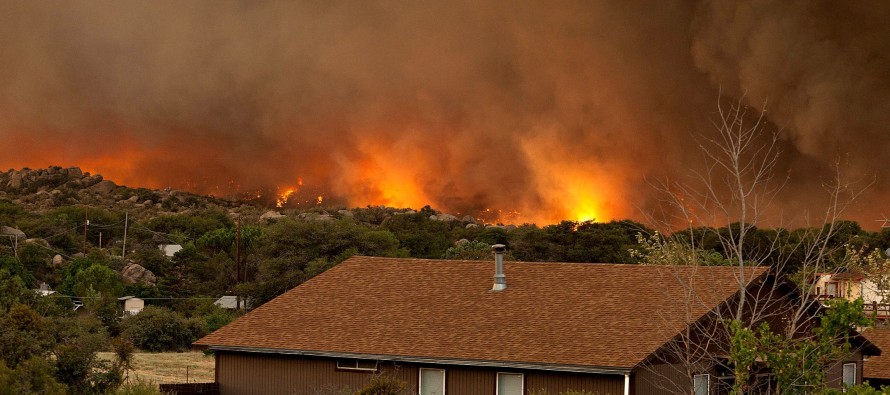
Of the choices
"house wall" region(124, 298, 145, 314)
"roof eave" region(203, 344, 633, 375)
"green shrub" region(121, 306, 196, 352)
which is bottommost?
"roof eave" region(203, 344, 633, 375)

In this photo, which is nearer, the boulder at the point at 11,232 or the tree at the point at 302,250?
the tree at the point at 302,250

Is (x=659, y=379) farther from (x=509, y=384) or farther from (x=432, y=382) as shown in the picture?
(x=432, y=382)

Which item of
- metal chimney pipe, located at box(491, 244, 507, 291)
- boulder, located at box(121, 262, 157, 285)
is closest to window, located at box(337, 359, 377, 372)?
metal chimney pipe, located at box(491, 244, 507, 291)

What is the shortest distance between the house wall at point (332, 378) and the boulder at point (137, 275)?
201 feet

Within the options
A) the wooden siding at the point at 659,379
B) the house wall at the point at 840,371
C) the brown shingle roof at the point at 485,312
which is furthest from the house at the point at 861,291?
the wooden siding at the point at 659,379

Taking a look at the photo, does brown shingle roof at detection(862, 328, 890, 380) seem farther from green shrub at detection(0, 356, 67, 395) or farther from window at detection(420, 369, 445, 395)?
green shrub at detection(0, 356, 67, 395)

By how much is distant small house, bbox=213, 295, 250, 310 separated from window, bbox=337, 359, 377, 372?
4577 cm

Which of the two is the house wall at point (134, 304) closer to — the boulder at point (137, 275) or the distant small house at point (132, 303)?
the distant small house at point (132, 303)

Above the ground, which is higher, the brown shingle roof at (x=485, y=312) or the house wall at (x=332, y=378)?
the brown shingle roof at (x=485, y=312)

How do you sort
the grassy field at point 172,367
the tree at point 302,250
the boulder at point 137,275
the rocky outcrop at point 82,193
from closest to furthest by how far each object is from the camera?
the grassy field at point 172,367 → the tree at point 302,250 → the boulder at point 137,275 → the rocky outcrop at point 82,193

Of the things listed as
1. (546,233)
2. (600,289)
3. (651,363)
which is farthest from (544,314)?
(546,233)

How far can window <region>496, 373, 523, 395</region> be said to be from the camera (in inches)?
1104

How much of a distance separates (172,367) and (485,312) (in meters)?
21.8

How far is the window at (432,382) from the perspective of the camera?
1153 inches
